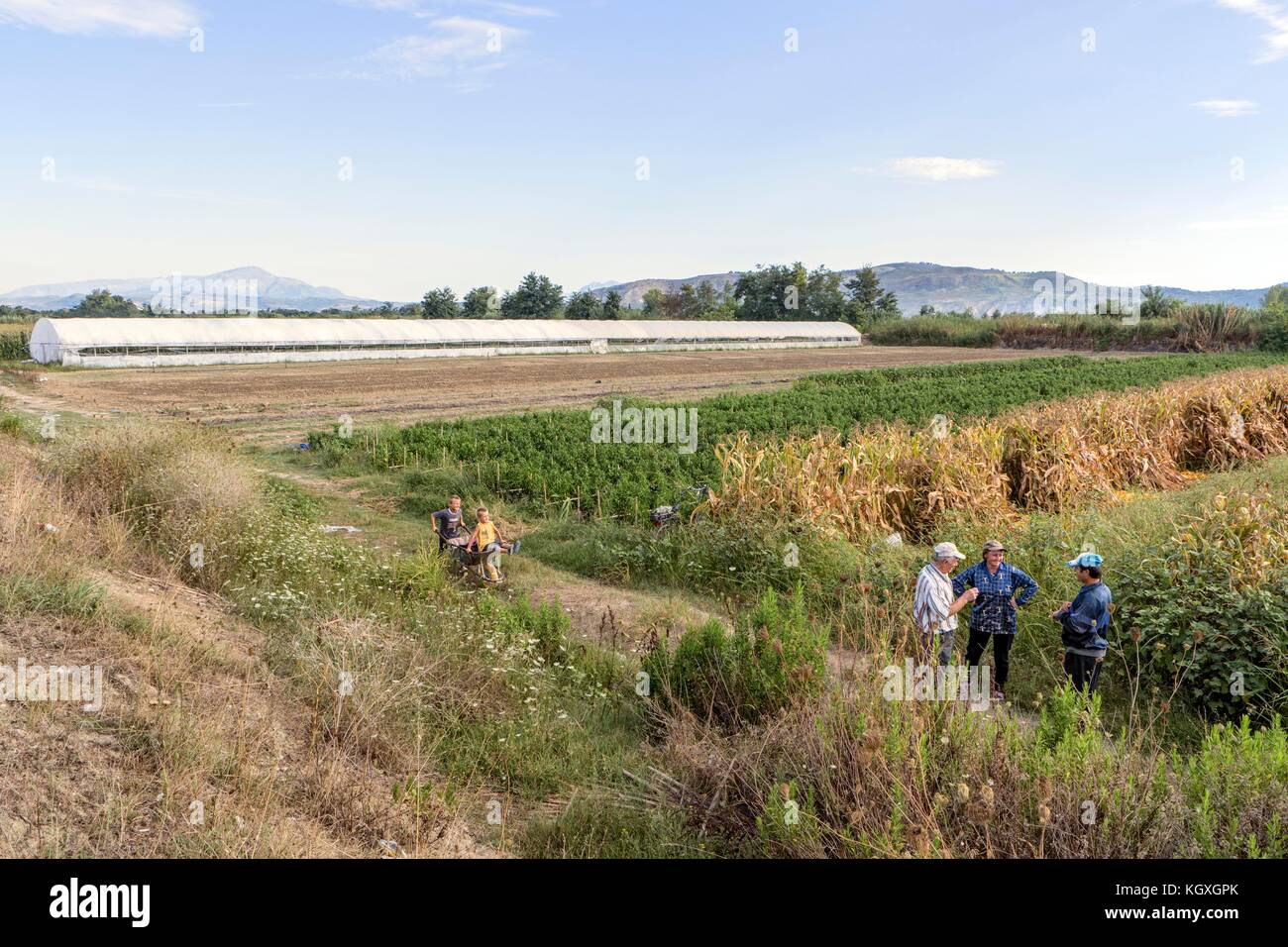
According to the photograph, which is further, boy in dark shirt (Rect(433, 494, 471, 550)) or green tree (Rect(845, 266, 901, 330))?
green tree (Rect(845, 266, 901, 330))

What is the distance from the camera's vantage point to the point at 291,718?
19.3ft

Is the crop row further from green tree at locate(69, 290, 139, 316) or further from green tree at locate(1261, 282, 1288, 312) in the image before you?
green tree at locate(69, 290, 139, 316)

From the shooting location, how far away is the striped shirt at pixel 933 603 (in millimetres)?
7297

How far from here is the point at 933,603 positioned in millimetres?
7316

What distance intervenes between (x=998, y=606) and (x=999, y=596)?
0.09 m

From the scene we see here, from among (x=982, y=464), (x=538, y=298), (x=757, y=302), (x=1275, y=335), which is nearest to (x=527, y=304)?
(x=538, y=298)

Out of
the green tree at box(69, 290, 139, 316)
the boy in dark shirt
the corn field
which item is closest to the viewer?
the boy in dark shirt

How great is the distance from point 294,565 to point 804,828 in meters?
7.11

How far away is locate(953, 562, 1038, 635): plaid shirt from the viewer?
7625 millimetres

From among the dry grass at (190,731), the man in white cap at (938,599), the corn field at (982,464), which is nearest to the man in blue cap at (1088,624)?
the man in white cap at (938,599)

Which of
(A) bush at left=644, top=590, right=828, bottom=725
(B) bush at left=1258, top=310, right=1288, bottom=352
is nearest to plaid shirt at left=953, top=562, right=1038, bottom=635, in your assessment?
(A) bush at left=644, top=590, right=828, bottom=725
